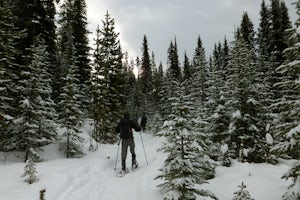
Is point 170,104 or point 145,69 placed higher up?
point 145,69

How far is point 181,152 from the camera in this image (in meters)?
7.39

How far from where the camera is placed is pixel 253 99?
11.8m

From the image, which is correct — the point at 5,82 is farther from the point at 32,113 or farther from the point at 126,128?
the point at 126,128

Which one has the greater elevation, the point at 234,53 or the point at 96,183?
the point at 234,53

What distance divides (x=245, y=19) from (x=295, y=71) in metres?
47.4

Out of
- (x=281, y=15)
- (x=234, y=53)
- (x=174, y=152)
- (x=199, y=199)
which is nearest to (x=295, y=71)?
(x=174, y=152)

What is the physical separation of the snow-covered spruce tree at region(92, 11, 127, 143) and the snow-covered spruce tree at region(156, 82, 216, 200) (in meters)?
16.4

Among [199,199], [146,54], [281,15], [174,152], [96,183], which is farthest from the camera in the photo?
[146,54]

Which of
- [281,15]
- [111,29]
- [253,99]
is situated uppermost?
[281,15]

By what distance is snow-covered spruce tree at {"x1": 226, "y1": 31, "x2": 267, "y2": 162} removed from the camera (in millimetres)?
11711

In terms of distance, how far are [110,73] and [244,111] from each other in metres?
17.1

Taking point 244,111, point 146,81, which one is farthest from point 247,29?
point 244,111

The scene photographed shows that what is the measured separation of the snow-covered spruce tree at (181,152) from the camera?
7156 millimetres

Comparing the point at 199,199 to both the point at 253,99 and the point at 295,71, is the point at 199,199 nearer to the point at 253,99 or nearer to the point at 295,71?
the point at 295,71
